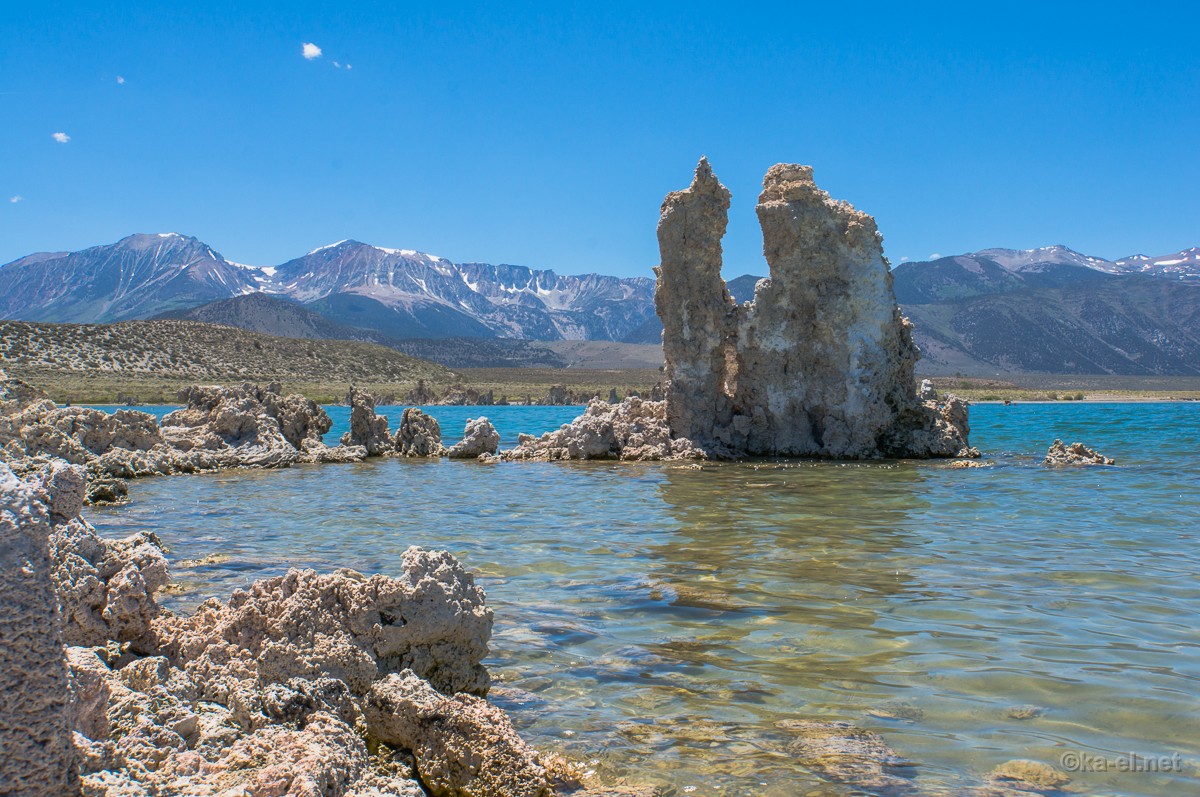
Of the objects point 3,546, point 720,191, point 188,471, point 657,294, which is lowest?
point 188,471

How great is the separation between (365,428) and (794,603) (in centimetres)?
2087

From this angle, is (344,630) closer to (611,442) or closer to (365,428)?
(611,442)

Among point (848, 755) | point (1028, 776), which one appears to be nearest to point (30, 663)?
point (848, 755)

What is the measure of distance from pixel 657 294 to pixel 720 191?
338 centimetres

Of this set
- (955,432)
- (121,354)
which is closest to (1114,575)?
(955,432)

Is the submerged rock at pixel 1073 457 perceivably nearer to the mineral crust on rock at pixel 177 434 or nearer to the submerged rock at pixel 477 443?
the submerged rock at pixel 477 443

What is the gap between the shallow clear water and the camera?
484cm

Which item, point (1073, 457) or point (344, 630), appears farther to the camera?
point (1073, 457)

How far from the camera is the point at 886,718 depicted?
5062 millimetres

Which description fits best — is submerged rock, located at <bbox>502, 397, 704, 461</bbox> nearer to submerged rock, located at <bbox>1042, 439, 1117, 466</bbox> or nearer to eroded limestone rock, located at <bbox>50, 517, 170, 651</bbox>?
submerged rock, located at <bbox>1042, 439, 1117, 466</bbox>

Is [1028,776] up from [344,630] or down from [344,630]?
down

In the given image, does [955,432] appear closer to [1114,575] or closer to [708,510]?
[708,510]

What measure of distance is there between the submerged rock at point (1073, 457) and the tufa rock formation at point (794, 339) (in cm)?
285

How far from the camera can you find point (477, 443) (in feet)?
83.2
